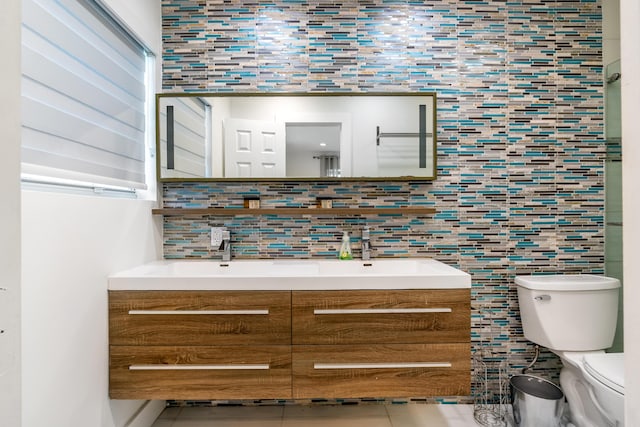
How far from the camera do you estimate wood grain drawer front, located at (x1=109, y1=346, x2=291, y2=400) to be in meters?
1.58

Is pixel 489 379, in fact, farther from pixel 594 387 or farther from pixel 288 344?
pixel 288 344

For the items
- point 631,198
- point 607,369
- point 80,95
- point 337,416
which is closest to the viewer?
point 631,198

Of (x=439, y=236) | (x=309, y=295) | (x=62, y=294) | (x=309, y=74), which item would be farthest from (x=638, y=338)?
(x=309, y=74)

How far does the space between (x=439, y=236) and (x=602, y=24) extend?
5.24 feet

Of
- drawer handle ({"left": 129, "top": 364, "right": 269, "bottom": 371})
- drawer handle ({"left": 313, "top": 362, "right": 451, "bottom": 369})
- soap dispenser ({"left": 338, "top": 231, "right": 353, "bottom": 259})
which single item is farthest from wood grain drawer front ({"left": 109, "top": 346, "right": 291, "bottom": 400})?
soap dispenser ({"left": 338, "top": 231, "right": 353, "bottom": 259})

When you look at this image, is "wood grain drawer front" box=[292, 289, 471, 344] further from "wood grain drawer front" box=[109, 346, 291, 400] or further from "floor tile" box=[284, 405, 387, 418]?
"floor tile" box=[284, 405, 387, 418]

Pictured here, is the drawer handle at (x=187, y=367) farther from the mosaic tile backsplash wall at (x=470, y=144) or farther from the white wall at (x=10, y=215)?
the white wall at (x=10, y=215)

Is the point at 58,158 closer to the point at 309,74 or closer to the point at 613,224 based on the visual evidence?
the point at 309,74

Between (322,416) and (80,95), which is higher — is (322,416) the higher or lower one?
the lower one

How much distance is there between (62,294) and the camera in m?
1.31

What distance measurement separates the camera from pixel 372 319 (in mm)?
1603

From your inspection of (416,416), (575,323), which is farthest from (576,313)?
(416,416)

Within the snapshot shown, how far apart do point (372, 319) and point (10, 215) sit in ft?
4.52

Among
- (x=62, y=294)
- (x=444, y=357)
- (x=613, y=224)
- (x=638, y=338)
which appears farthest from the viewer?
(x=613, y=224)
